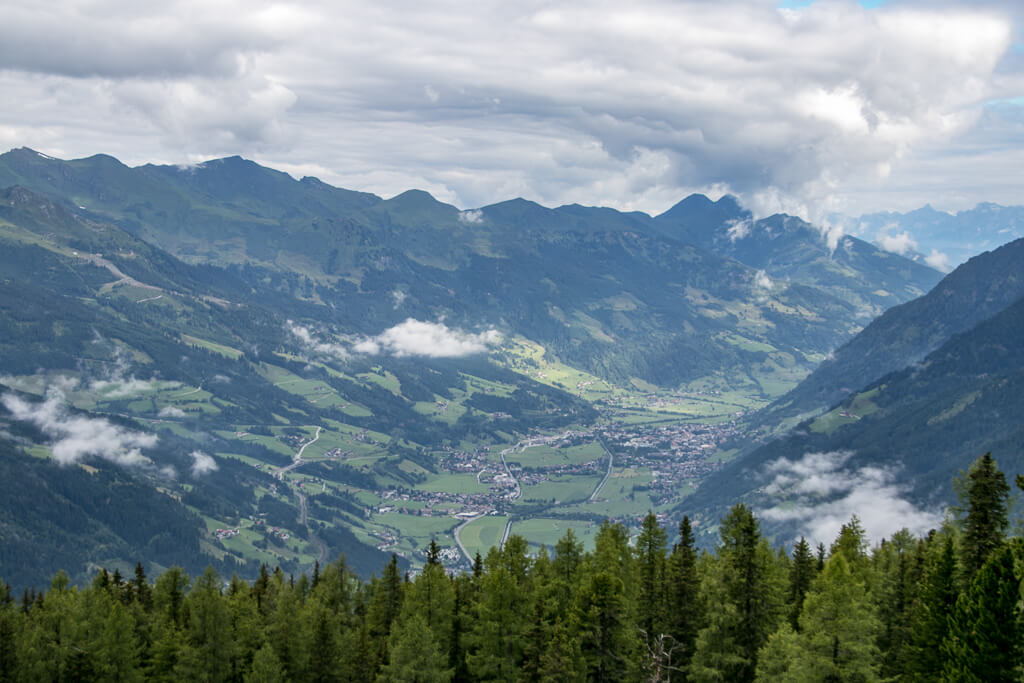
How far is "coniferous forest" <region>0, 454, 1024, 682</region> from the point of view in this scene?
55.2m

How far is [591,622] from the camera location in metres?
62.0

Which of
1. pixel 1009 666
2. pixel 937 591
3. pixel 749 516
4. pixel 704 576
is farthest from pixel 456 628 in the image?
pixel 1009 666

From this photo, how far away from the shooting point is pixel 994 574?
129 feet

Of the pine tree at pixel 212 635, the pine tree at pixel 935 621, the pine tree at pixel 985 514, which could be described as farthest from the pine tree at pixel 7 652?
the pine tree at pixel 985 514

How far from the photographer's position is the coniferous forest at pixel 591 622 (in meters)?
55.2

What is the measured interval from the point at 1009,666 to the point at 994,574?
4.10 m

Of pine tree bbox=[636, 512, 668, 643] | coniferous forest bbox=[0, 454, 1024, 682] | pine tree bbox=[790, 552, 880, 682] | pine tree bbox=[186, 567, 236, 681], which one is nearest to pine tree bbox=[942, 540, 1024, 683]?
coniferous forest bbox=[0, 454, 1024, 682]

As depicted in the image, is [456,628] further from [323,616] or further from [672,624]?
[672,624]

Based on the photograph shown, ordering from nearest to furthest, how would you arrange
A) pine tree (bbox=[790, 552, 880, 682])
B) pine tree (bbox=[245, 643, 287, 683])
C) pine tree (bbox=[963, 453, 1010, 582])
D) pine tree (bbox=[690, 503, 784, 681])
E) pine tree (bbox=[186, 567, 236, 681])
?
pine tree (bbox=[790, 552, 880, 682]) < pine tree (bbox=[963, 453, 1010, 582]) < pine tree (bbox=[690, 503, 784, 681]) < pine tree (bbox=[245, 643, 287, 683]) < pine tree (bbox=[186, 567, 236, 681])

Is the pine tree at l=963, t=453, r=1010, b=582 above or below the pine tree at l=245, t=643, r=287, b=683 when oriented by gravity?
above

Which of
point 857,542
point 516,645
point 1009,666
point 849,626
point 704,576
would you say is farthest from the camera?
point 857,542

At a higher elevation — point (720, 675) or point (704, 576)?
point (704, 576)

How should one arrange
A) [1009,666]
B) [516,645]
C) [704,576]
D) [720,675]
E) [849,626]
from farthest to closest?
[704,576] → [516,645] → [720,675] → [849,626] → [1009,666]

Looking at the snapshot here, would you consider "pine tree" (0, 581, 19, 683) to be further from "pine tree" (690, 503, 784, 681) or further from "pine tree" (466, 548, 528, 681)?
"pine tree" (690, 503, 784, 681)
